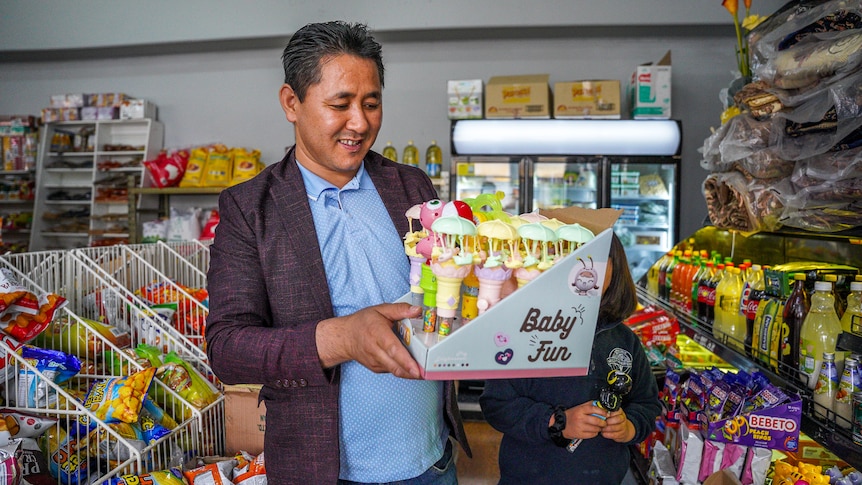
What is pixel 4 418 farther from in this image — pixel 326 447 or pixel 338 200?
pixel 338 200

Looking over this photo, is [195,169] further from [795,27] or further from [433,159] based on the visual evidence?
[795,27]

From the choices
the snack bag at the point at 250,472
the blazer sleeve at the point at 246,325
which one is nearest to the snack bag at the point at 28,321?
the snack bag at the point at 250,472

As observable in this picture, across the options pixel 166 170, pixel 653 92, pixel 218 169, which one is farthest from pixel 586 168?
pixel 166 170

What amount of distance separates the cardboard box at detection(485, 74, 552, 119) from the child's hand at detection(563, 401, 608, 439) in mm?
3723

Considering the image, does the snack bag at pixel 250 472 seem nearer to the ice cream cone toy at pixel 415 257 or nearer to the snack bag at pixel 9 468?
the snack bag at pixel 9 468

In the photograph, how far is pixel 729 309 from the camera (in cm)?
200

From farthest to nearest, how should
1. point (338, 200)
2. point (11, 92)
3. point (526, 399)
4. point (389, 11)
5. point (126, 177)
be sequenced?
point (11, 92) < point (126, 177) < point (389, 11) < point (526, 399) < point (338, 200)

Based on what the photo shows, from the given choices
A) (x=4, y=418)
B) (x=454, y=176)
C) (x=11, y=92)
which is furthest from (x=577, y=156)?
(x=11, y=92)

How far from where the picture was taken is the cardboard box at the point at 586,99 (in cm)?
480

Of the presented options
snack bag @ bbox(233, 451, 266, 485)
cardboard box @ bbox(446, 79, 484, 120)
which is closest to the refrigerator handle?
cardboard box @ bbox(446, 79, 484, 120)

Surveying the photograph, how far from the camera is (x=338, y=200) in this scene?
51.1 inches

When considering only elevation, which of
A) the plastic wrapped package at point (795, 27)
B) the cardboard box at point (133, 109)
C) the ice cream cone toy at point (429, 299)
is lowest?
the ice cream cone toy at point (429, 299)

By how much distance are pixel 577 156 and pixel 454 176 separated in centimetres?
102

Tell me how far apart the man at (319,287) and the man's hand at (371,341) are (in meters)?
0.02
